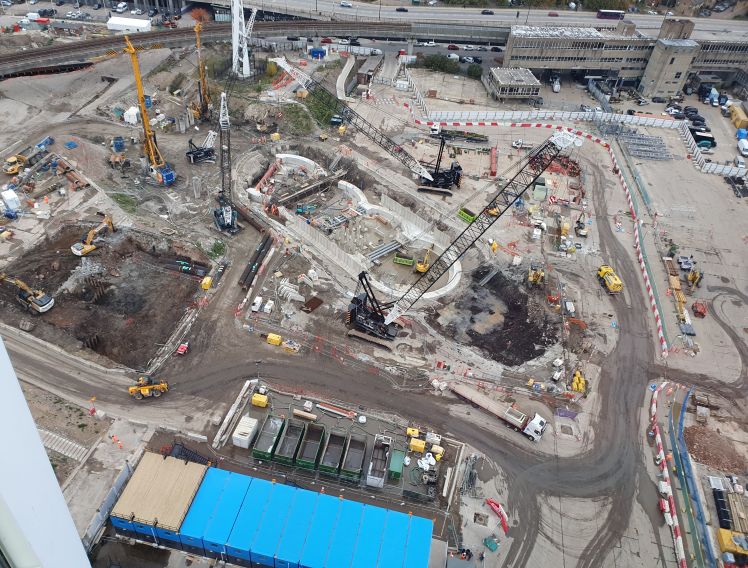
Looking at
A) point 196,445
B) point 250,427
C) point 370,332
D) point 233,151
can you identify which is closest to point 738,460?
point 370,332

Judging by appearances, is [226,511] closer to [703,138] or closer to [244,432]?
[244,432]

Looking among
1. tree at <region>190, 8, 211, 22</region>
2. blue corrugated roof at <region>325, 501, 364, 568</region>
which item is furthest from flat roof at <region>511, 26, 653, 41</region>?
blue corrugated roof at <region>325, 501, 364, 568</region>

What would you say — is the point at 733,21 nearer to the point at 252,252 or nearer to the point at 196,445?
the point at 252,252

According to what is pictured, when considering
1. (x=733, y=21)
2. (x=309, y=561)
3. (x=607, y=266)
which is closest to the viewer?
(x=309, y=561)

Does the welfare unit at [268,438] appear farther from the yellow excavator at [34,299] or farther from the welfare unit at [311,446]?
the yellow excavator at [34,299]

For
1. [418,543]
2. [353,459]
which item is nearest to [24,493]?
[418,543]

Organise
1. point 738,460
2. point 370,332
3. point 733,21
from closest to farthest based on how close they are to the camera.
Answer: point 738,460 < point 370,332 < point 733,21

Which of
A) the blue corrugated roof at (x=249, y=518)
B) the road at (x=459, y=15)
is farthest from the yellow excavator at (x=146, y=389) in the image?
the road at (x=459, y=15)

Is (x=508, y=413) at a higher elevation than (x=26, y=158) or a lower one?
lower
